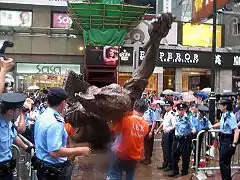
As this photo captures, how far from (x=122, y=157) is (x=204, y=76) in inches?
975

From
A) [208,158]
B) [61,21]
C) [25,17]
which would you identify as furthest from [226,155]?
[25,17]

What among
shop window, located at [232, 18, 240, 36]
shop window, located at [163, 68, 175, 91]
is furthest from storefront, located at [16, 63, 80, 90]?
shop window, located at [232, 18, 240, 36]

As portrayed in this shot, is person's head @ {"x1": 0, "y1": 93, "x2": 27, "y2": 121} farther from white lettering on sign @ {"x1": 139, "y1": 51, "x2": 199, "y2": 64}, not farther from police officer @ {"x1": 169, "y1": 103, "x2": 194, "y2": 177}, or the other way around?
white lettering on sign @ {"x1": 139, "y1": 51, "x2": 199, "y2": 64}

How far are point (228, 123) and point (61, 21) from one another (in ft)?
65.7

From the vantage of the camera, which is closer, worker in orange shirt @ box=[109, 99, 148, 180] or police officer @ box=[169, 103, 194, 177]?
worker in orange shirt @ box=[109, 99, 148, 180]

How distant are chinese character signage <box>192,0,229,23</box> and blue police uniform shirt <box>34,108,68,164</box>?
1040 centimetres

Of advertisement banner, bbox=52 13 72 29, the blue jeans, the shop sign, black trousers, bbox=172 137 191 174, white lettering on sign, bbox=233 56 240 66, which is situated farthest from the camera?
white lettering on sign, bbox=233 56 240 66

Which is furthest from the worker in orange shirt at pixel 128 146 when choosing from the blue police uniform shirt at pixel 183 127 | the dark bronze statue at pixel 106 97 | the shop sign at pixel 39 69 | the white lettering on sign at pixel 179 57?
the white lettering on sign at pixel 179 57

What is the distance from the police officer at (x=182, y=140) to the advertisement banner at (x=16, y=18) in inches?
724

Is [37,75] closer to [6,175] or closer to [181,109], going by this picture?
[181,109]

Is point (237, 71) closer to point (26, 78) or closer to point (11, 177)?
point (26, 78)

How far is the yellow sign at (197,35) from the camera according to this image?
2867cm

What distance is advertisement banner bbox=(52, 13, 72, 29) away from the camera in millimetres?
26781

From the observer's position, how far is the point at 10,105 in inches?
185
